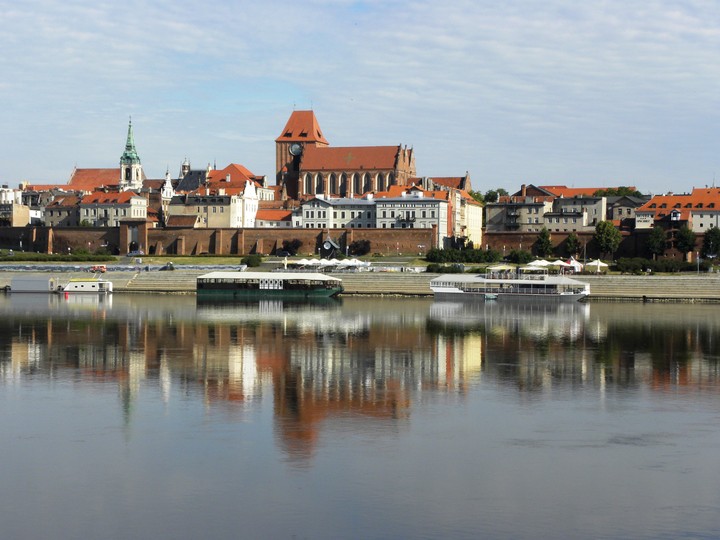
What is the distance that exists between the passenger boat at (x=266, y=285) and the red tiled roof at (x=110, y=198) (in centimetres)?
3581

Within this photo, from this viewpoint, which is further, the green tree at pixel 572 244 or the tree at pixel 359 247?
the tree at pixel 359 247

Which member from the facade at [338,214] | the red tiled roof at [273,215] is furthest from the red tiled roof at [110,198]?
the facade at [338,214]

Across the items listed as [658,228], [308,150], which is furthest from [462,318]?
[308,150]

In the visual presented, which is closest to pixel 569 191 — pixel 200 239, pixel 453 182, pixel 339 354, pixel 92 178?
pixel 453 182

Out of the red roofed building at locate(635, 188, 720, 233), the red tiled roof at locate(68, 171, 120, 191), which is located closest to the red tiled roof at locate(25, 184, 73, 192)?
the red tiled roof at locate(68, 171, 120, 191)

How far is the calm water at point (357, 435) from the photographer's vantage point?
64.2ft

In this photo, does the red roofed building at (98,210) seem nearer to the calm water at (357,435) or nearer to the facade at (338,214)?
the facade at (338,214)

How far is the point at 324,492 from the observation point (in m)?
20.9

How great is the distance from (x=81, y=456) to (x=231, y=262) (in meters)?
64.9

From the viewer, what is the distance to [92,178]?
133 metres

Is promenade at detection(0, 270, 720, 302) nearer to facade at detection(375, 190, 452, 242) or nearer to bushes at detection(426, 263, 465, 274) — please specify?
bushes at detection(426, 263, 465, 274)

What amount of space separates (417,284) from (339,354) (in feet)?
112

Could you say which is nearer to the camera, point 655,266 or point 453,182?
point 655,266

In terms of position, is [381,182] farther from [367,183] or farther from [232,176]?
[232,176]
